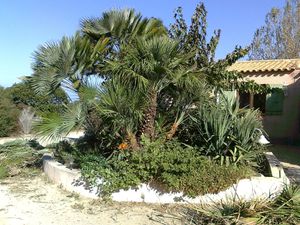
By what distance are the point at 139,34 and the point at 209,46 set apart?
2.31 m

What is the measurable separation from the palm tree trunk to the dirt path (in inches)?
62.1

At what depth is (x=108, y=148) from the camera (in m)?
8.57

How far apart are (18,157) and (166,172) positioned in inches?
212

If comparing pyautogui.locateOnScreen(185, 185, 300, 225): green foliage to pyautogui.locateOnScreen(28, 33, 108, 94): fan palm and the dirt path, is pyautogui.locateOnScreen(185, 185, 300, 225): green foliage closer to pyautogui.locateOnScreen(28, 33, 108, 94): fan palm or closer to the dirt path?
the dirt path

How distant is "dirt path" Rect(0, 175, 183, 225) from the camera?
6.22m

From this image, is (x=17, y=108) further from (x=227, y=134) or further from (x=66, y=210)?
(x=227, y=134)

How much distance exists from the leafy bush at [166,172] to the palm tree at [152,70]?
91 cm

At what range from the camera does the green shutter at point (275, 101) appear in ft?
52.6

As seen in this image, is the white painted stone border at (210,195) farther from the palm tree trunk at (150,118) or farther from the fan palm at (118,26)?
the fan palm at (118,26)

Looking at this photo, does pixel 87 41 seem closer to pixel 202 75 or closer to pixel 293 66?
pixel 202 75

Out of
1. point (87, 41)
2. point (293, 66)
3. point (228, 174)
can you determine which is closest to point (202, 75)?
point (228, 174)

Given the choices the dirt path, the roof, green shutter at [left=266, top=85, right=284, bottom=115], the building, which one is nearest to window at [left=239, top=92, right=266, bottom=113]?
the building

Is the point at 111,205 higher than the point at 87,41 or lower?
lower

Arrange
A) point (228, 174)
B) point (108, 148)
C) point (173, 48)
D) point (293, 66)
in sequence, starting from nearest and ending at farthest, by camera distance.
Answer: point (228, 174) < point (173, 48) < point (108, 148) < point (293, 66)
